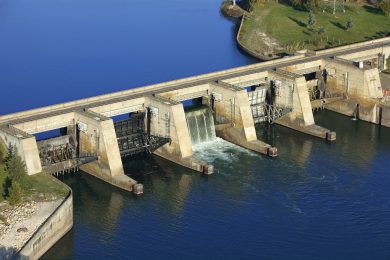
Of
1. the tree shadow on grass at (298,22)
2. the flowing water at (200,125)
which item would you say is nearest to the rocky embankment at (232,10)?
the tree shadow on grass at (298,22)

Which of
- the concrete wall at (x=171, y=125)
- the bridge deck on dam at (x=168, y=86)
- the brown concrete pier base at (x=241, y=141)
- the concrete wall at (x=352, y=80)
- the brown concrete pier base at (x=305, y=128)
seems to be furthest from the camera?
the concrete wall at (x=352, y=80)

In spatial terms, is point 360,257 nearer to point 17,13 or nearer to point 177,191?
point 177,191

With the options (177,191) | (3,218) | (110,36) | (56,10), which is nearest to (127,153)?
(177,191)

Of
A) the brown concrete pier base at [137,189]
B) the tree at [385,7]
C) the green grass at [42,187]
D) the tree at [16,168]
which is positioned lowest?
the brown concrete pier base at [137,189]

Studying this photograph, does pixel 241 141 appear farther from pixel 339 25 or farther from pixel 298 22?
pixel 298 22

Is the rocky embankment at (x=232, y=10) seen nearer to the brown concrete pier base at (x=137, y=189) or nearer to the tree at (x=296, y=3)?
the tree at (x=296, y=3)

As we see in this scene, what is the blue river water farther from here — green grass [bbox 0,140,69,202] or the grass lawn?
the grass lawn
